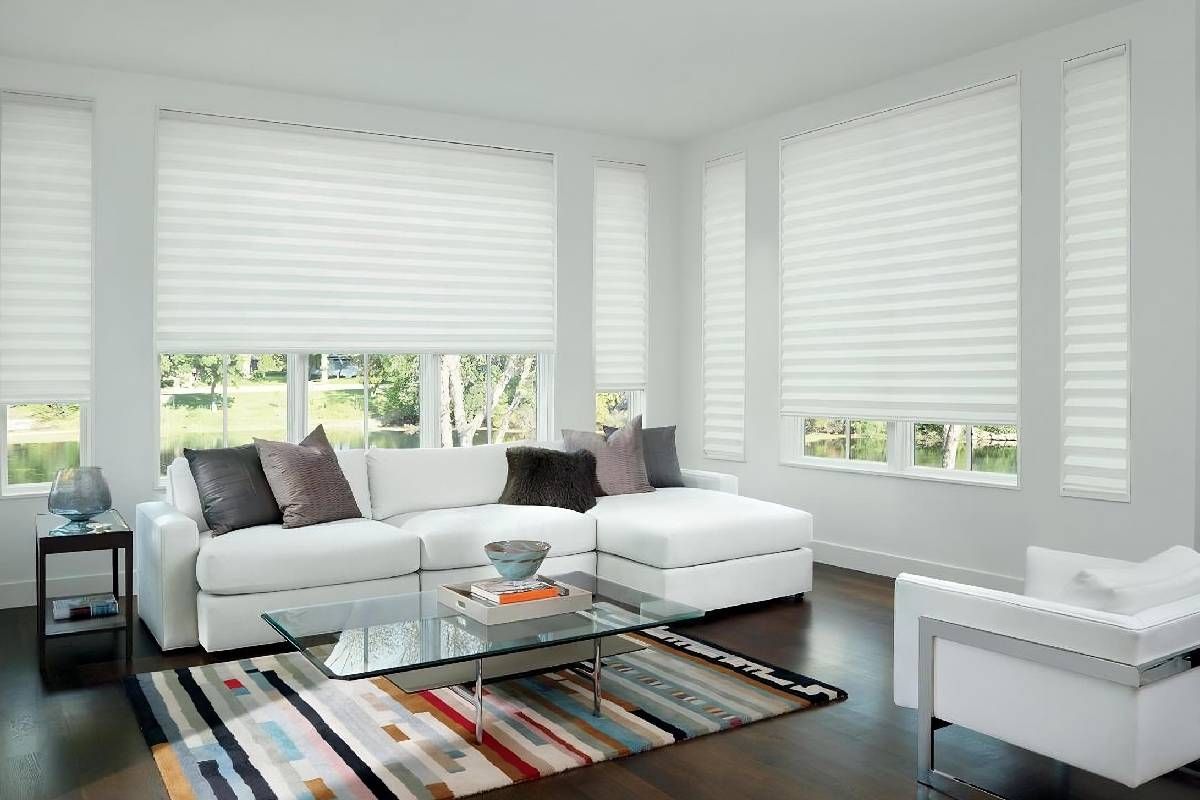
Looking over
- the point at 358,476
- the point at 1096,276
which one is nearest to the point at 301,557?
the point at 358,476

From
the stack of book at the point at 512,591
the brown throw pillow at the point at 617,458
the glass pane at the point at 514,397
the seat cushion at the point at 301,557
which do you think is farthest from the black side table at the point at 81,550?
the glass pane at the point at 514,397

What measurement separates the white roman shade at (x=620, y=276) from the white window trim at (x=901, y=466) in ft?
4.45

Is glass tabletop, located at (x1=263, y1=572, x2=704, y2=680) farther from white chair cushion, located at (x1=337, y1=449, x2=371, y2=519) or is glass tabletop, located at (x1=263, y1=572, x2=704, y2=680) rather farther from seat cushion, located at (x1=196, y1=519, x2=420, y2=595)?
white chair cushion, located at (x1=337, y1=449, x2=371, y2=519)

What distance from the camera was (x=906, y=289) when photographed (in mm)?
5859

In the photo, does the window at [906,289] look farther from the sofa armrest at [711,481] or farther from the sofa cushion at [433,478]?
the sofa cushion at [433,478]

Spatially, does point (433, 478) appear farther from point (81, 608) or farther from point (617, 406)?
point (617, 406)

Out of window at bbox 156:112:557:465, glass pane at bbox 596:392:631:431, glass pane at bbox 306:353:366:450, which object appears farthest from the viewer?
glass pane at bbox 596:392:631:431

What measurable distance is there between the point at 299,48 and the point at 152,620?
3048 mm

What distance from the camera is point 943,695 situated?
2.91 metres

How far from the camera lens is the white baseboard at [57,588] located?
5.28 metres

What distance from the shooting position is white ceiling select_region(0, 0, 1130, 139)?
15.4 feet

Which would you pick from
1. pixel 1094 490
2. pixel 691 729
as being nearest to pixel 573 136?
pixel 1094 490

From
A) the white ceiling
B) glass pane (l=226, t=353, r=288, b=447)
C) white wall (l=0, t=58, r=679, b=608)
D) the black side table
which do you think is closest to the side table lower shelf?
the black side table

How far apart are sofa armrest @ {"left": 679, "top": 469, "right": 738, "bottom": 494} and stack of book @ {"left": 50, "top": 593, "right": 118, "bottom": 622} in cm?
335
